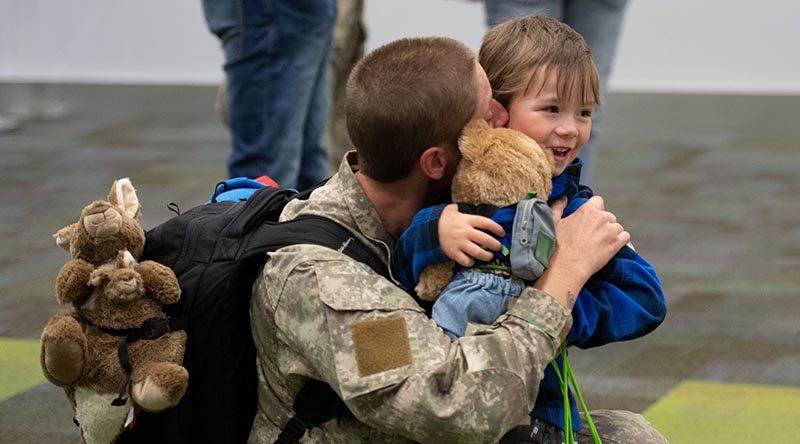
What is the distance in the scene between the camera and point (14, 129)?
8.51 m

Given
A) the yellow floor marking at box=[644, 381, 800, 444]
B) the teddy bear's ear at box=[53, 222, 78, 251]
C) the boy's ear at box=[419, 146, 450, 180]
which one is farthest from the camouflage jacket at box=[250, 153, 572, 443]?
the yellow floor marking at box=[644, 381, 800, 444]

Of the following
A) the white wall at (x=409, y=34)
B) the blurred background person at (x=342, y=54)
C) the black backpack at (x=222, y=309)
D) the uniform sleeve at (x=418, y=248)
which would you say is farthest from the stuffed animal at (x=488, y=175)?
the white wall at (x=409, y=34)

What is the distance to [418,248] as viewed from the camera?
202 centimetres

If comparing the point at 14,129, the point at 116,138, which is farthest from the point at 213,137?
the point at 14,129

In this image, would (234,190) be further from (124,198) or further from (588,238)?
(588,238)

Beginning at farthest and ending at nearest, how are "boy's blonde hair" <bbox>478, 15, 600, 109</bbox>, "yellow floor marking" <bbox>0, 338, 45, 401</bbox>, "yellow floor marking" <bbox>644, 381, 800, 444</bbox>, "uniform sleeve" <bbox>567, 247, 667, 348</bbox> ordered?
"yellow floor marking" <bbox>0, 338, 45, 401</bbox>, "yellow floor marking" <bbox>644, 381, 800, 444</bbox>, "boy's blonde hair" <bbox>478, 15, 600, 109</bbox>, "uniform sleeve" <bbox>567, 247, 667, 348</bbox>

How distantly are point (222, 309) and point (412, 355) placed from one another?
0.37 meters

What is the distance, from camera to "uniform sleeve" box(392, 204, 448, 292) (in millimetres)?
2006

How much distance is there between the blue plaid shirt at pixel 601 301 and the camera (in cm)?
210

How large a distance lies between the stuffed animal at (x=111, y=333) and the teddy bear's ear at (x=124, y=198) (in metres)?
0.09

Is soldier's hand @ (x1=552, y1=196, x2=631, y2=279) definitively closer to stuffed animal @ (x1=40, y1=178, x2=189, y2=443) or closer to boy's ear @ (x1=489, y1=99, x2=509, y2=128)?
boy's ear @ (x1=489, y1=99, x2=509, y2=128)

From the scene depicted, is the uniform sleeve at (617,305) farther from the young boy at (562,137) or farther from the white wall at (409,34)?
the white wall at (409,34)

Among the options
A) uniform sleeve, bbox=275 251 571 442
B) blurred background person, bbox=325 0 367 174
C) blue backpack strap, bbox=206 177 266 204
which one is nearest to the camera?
uniform sleeve, bbox=275 251 571 442

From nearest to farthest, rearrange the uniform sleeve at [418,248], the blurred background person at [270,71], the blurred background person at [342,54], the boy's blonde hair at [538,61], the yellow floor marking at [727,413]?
the uniform sleeve at [418,248], the boy's blonde hair at [538,61], the yellow floor marking at [727,413], the blurred background person at [270,71], the blurred background person at [342,54]
